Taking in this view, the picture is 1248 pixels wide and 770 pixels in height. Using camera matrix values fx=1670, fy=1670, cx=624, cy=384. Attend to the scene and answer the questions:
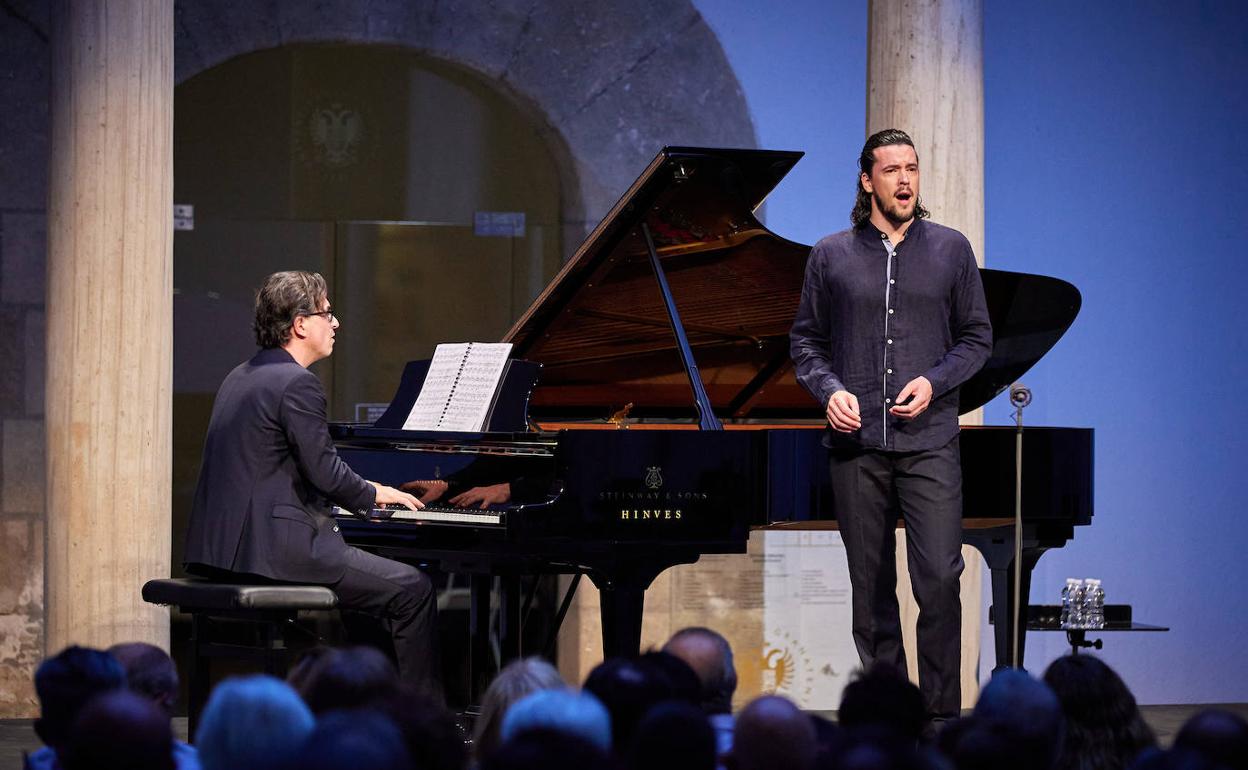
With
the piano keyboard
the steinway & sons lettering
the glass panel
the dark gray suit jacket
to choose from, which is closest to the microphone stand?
the steinway & sons lettering

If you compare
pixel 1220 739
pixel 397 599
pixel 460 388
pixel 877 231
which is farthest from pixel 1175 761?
pixel 460 388

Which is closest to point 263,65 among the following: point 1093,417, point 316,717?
point 1093,417

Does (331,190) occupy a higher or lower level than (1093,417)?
higher

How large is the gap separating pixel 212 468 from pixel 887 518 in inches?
68.3

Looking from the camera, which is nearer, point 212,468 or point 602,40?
point 212,468

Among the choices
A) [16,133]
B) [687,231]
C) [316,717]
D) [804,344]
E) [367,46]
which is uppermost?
[367,46]

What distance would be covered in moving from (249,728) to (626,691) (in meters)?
0.56

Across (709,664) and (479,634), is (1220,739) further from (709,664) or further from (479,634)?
(479,634)

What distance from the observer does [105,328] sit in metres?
5.39

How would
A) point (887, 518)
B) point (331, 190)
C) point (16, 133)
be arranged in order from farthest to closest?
1. point (331, 190)
2. point (16, 133)
3. point (887, 518)

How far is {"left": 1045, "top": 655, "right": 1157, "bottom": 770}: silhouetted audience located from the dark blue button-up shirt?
5.04 ft

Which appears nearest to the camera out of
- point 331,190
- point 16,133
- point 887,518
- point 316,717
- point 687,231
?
point 316,717

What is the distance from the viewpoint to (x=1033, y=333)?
5.03 metres

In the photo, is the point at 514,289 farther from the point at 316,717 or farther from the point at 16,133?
the point at 316,717
